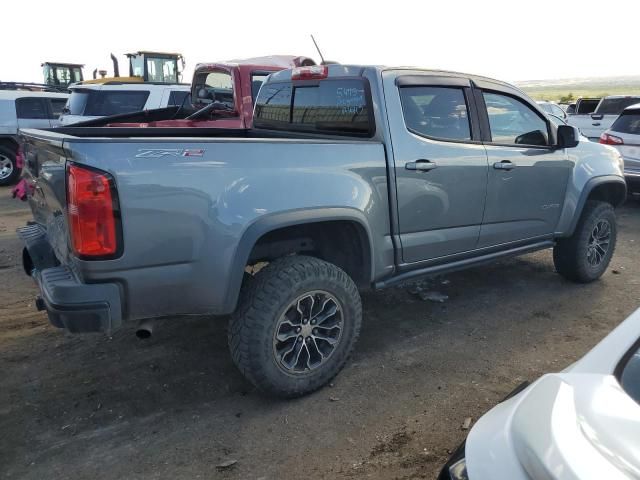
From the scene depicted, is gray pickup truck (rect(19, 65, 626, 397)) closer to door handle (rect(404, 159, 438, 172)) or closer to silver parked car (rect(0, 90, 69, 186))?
door handle (rect(404, 159, 438, 172))

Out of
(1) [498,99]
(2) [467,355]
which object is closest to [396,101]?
(1) [498,99]

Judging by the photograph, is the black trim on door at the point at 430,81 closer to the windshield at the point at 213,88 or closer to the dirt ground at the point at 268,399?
the dirt ground at the point at 268,399

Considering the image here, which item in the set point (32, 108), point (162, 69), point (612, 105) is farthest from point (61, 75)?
point (612, 105)

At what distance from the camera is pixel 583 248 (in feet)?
16.4

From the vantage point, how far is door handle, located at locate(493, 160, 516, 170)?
405cm

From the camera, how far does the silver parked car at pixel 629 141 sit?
838cm

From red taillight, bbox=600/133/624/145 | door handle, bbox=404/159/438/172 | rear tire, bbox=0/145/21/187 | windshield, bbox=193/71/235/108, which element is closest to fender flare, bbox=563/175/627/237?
door handle, bbox=404/159/438/172

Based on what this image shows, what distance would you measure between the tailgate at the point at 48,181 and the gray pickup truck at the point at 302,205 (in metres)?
0.02

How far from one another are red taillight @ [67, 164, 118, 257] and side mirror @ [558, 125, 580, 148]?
3.67m

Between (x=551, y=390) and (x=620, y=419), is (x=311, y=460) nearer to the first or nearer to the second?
(x=551, y=390)

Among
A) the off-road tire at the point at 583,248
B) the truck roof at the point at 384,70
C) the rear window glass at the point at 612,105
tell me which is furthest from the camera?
the rear window glass at the point at 612,105

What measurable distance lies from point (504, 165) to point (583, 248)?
1510 mm

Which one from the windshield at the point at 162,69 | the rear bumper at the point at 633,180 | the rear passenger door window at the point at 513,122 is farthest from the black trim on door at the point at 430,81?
the windshield at the point at 162,69

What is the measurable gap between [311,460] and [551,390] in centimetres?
155
